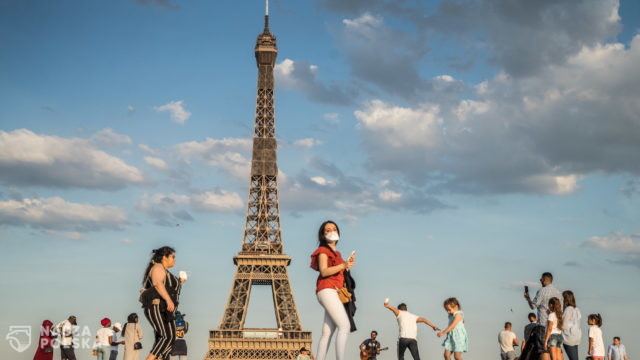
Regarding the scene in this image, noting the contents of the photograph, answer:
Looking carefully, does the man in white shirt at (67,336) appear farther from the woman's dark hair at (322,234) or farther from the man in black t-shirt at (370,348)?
the woman's dark hair at (322,234)

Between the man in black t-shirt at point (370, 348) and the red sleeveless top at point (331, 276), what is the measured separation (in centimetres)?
835

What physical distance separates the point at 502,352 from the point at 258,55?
75.6m

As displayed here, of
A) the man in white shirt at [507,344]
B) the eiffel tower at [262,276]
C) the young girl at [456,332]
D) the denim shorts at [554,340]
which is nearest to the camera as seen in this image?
the denim shorts at [554,340]

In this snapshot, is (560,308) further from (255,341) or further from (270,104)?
(270,104)

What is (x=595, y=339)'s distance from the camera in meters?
15.8

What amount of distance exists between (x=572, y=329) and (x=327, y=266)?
18.3ft

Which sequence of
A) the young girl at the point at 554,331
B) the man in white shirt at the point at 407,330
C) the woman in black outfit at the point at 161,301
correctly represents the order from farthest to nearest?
the man in white shirt at the point at 407,330, the young girl at the point at 554,331, the woman in black outfit at the point at 161,301

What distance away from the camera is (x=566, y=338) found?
48.0 feet

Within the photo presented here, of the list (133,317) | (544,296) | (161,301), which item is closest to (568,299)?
(544,296)

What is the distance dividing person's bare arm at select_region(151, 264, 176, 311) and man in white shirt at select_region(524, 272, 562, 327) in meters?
7.09

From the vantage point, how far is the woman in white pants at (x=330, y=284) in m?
11.5

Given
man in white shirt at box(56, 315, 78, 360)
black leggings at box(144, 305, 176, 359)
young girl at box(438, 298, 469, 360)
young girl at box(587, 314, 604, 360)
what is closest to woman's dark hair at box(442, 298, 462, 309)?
young girl at box(438, 298, 469, 360)

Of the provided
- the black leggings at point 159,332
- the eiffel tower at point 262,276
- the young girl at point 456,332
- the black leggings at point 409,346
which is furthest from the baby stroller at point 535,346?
the eiffel tower at point 262,276

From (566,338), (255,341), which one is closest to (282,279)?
(255,341)
